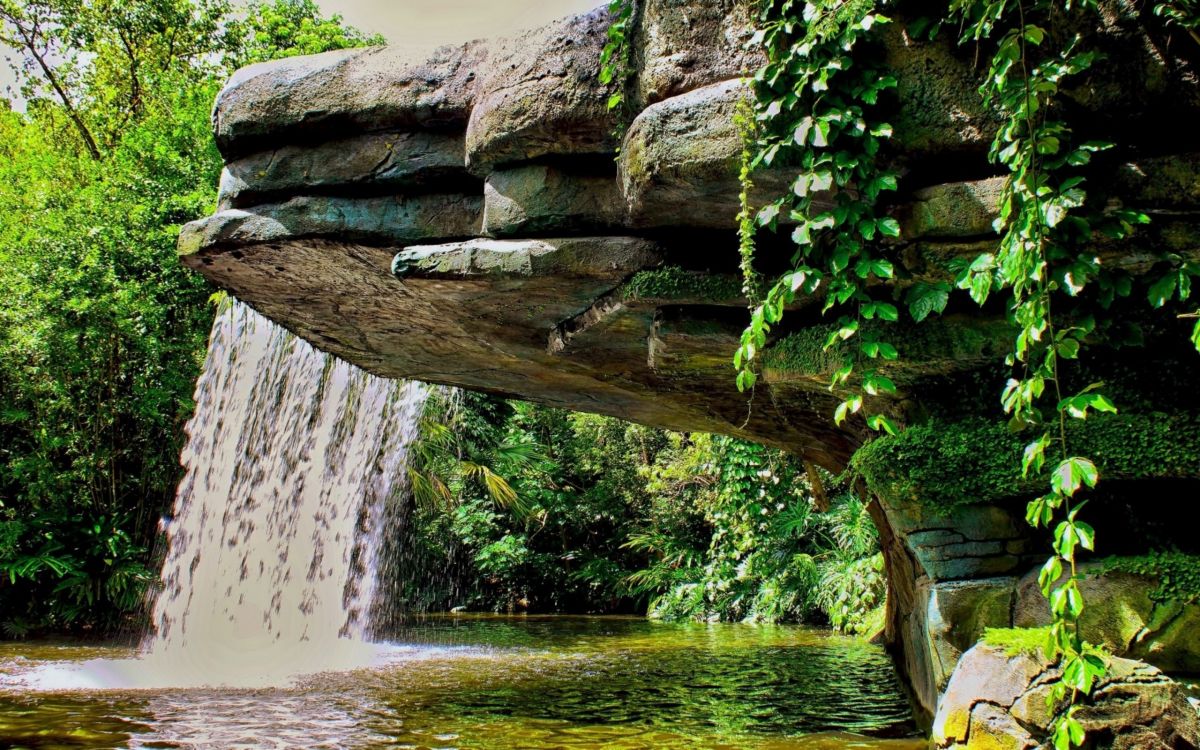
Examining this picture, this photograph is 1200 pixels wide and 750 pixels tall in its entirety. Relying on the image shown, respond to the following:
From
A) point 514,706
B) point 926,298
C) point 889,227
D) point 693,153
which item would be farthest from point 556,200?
point 514,706

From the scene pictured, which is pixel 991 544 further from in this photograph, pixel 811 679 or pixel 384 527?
pixel 384 527

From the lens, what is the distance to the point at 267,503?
33.4 ft

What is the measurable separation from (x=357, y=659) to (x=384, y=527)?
5.81 m

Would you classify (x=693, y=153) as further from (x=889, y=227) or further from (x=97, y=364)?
(x=97, y=364)

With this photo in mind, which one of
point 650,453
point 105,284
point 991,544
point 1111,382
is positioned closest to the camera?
point 1111,382

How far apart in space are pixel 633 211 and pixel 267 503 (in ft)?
25.0

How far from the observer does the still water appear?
183 inches

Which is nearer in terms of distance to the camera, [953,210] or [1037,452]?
[1037,452]

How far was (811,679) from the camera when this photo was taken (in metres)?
7.02

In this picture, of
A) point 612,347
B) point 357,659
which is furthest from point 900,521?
point 357,659

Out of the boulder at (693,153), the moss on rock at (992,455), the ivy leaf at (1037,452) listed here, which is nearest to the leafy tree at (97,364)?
the boulder at (693,153)

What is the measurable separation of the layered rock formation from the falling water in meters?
3.48

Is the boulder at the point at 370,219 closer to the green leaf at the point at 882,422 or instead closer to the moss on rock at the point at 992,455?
the green leaf at the point at 882,422

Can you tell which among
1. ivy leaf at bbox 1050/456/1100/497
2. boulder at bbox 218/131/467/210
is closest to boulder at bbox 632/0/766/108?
boulder at bbox 218/131/467/210
